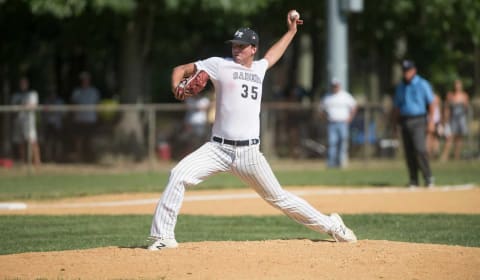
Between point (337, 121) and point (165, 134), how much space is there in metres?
4.51

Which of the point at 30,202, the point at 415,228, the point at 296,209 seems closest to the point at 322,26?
the point at 30,202

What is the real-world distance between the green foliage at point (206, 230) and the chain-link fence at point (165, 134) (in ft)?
28.9

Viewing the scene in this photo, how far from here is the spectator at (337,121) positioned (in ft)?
73.8

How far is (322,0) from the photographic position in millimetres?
25891

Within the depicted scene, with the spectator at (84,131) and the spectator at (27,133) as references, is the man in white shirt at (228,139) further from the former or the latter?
the spectator at (84,131)

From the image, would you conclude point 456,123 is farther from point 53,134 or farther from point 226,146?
point 226,146

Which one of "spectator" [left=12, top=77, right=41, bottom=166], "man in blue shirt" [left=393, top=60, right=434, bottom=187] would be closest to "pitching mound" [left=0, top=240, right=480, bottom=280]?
"man in blue shirt" [left=393, top=60, right=434, bottom=187]

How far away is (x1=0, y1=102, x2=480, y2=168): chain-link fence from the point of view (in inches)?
877

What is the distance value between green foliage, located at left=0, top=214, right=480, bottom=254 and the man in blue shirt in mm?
3469

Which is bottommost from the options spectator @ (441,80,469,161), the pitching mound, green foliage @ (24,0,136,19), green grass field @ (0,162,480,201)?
green grass field @ (0,162,480,201)

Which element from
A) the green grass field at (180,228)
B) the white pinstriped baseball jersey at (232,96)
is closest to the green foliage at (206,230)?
the green grass field at (180,228)

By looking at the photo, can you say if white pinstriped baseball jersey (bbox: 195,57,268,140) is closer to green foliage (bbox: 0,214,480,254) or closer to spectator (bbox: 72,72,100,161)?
green foliage (bbox: 0,214,480,254)

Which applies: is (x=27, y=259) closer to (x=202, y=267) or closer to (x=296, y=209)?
(x=202, y=267)

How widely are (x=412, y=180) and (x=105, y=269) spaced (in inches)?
387
